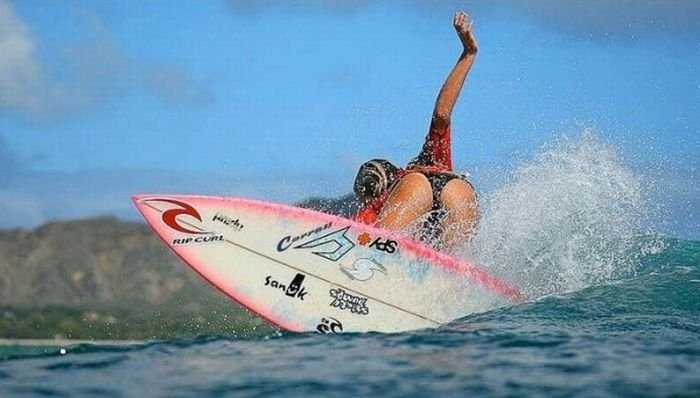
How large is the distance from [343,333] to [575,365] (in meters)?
2.10

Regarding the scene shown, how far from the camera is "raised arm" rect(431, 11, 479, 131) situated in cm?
788

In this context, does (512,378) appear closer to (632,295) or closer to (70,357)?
(70,357)

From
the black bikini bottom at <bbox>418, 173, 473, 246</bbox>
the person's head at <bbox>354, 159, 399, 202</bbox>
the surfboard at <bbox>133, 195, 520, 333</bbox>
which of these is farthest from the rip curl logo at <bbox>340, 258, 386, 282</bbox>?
the person's head at <bbox>354, 159, 399, 202</bbox>

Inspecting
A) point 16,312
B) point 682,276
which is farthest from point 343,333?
point 16,312

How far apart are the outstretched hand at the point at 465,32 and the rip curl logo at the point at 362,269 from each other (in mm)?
1782

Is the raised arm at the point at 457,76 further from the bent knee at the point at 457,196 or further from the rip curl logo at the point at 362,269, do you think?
the rip curl logo at the point at 362,269

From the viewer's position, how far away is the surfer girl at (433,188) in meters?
7.63

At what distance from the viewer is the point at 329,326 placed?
715cm

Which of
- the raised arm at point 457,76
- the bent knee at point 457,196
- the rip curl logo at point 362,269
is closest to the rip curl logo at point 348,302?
the rip curl logo at point 362,269

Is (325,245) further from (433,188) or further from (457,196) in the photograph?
(457,196)

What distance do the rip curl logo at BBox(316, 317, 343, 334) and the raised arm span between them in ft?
5.56

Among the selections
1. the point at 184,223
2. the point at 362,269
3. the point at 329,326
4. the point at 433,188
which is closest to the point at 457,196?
the point at 433,188

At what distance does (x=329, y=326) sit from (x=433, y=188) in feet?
4.28

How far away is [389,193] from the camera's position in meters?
7.71
